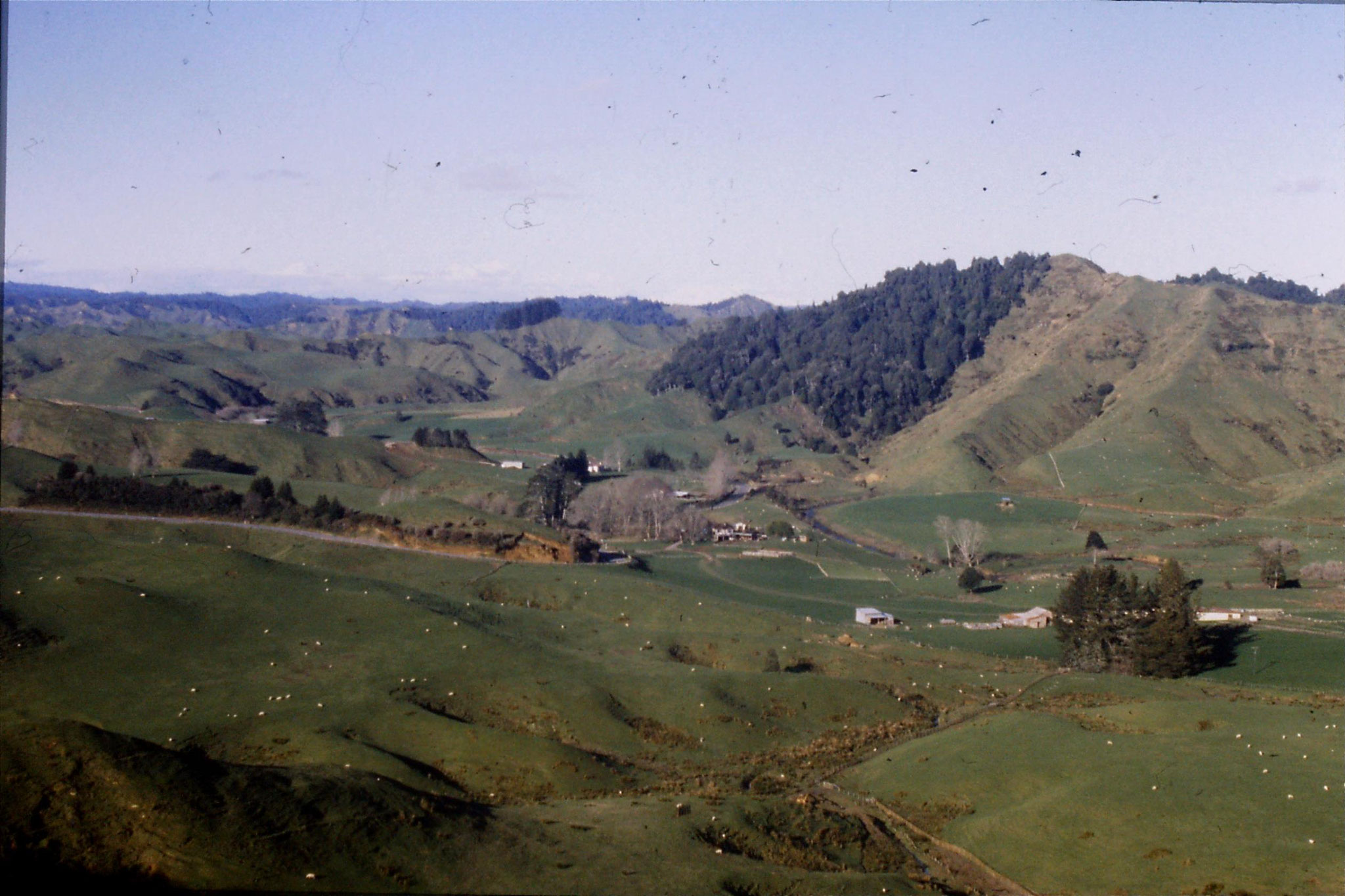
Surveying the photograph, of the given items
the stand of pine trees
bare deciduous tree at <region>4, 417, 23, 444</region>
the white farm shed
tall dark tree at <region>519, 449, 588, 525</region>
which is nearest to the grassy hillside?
the white farm shed

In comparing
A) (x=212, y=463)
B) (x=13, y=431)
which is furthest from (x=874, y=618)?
(x=13, y=431)

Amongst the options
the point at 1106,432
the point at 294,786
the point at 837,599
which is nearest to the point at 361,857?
the point at 294,786

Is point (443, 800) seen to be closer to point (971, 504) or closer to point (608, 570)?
point (608, 570)

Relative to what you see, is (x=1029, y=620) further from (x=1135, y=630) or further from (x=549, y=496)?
(x=549, y=496)

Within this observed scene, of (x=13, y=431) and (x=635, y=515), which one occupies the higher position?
(x=13, y=431)

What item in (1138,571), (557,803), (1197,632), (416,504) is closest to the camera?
(557,803)

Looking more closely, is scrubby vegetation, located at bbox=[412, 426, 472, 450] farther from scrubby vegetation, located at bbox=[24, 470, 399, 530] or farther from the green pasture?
the green pasture

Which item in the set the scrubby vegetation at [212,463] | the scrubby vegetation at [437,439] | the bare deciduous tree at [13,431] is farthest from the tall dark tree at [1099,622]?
the scrubby vegetation at [437,439]
